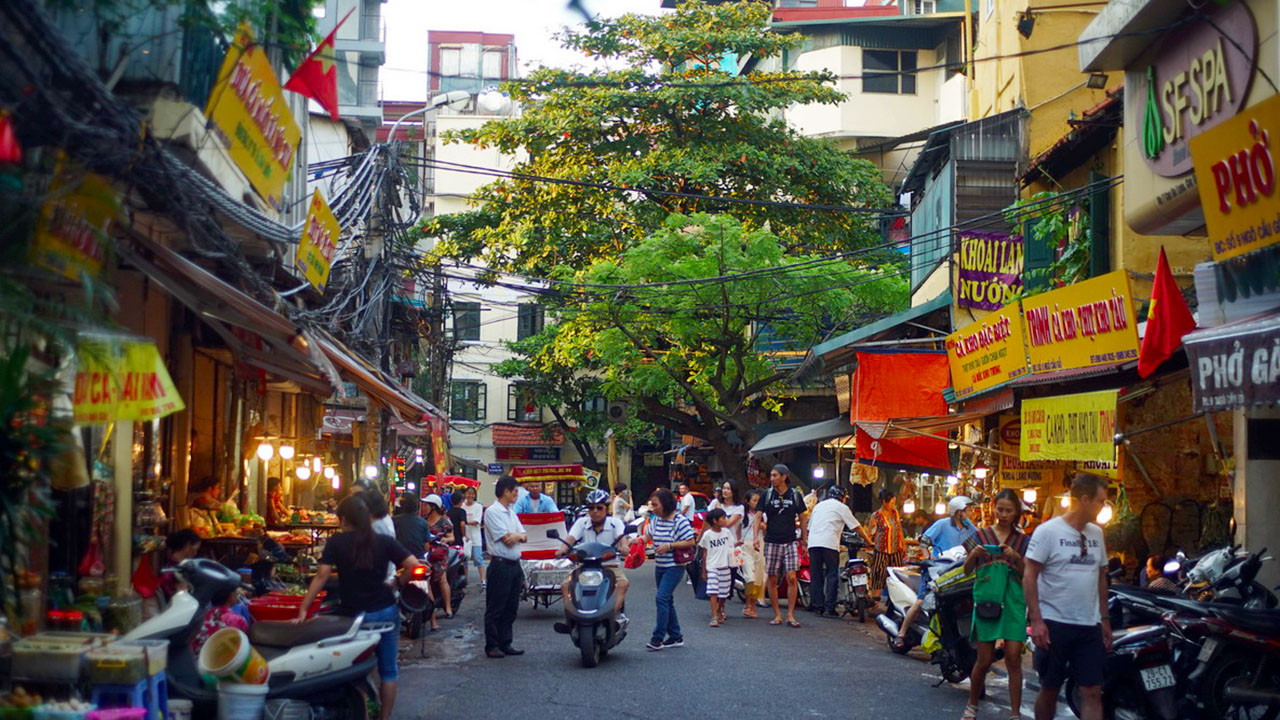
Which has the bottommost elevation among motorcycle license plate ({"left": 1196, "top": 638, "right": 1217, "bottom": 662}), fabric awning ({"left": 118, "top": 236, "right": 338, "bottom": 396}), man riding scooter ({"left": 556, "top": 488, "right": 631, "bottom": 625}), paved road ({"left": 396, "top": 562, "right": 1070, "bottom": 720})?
paved road ({"left": 396, "top": 562, "right": 1070, "bottom": 720})

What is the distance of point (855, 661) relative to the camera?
499 inches

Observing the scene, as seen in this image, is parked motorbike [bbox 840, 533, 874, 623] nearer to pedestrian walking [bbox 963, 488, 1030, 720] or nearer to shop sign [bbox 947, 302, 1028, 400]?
shop sign [bbox 947, 302, 1028, 400]

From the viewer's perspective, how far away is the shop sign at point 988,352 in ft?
47.5

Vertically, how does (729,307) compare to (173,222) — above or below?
above

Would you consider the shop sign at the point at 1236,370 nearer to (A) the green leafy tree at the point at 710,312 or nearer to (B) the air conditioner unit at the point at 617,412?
(A) the green leafy tree at the point at 710,312

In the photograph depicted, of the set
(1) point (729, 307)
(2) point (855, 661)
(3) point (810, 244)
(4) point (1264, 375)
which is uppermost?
(3) point (810, 244)

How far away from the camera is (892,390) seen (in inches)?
731

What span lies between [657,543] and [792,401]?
25.6 metres

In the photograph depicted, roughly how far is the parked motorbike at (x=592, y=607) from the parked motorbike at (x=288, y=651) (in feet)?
12.5

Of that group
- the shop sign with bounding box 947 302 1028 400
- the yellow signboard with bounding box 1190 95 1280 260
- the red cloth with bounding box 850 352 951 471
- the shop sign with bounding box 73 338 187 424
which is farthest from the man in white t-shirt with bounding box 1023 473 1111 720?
the red cloth with bounding box 850 352 951 471

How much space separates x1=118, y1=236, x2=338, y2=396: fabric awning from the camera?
8.04 m

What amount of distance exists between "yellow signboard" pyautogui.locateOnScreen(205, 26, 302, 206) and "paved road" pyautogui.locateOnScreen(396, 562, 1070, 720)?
4.21m

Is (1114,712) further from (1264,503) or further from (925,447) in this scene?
(925,447)

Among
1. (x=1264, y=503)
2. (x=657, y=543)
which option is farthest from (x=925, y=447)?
(x=1264, y=503)
